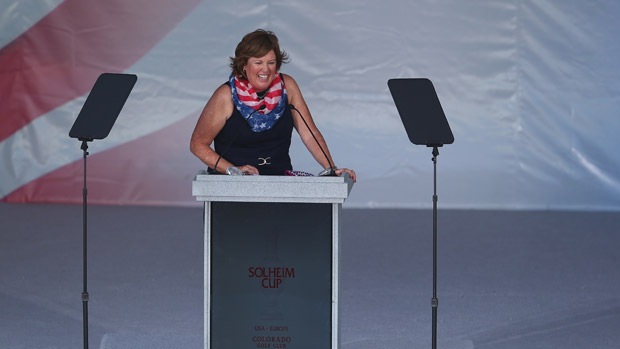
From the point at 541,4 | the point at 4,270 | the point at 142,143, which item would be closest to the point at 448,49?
the point at 541,4

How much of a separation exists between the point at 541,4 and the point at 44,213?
444cm

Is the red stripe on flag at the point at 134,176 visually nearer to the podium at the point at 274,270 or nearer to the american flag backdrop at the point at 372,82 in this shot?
the american flag backdrop at the point at 372,82

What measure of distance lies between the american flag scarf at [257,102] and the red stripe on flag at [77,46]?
4511 millimetres

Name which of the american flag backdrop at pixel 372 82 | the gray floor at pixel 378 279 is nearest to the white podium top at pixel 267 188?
the gray floor at pixel 378 279

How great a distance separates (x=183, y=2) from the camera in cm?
701

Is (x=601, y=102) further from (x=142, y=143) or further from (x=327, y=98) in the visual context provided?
(x=142, y=143)

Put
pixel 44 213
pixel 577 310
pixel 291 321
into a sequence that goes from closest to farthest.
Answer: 1. pixel 291 321
2. pixel 577 310
3. pixel 44 213

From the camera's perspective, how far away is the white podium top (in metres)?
2.23

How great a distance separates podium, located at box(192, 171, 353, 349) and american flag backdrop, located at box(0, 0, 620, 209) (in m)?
4.58

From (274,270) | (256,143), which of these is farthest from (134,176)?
(274,270)

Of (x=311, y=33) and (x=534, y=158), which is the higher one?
(x=311, y=33)

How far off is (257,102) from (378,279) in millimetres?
1968

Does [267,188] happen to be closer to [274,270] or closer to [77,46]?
[274,270]

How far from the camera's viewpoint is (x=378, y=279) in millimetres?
4422
